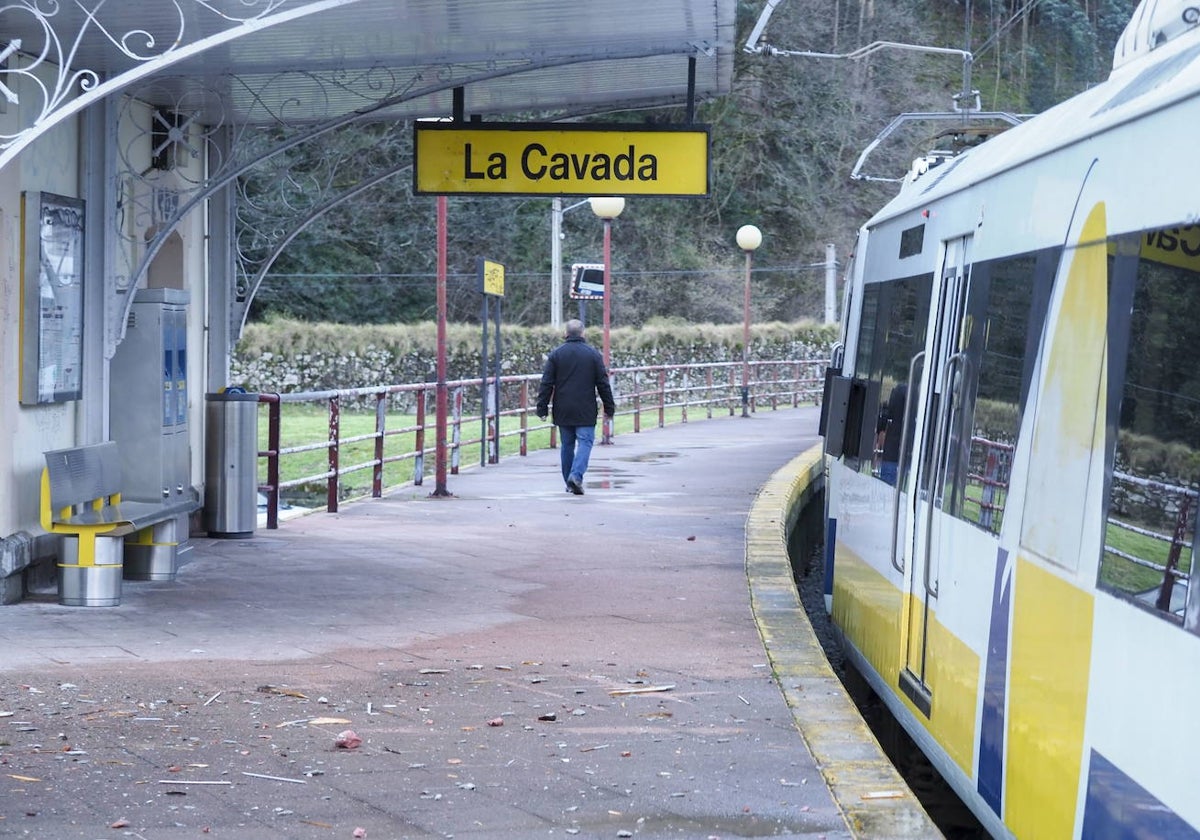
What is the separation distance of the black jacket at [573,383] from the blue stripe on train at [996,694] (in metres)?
11.5

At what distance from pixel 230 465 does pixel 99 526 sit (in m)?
3.09

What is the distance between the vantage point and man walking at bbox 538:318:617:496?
16562 millimetres

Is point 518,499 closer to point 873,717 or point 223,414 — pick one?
point 223,414

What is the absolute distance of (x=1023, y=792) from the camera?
466 centimetres

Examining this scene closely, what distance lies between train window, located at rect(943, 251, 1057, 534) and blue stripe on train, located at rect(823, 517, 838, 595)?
12.4 ft

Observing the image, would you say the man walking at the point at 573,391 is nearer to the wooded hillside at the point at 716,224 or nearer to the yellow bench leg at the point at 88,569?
the yellow bench leg at the point at 88,569

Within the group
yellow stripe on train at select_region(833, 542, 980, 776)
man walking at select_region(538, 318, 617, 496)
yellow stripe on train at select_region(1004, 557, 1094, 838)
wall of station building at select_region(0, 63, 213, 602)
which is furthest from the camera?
man walking at select_region(538, 318, 617, 496)

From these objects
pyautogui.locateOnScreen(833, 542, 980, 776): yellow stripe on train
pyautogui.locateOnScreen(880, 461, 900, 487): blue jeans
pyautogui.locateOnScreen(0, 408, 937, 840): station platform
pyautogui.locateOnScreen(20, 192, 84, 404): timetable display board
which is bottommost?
pyautogui.locateOnScreen(0, 408, 937, 840): station platform

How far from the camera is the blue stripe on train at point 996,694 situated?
4965mm

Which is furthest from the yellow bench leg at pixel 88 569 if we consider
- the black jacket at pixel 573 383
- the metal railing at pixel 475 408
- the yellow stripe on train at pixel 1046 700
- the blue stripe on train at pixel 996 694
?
the black jacket at pixel 573 383

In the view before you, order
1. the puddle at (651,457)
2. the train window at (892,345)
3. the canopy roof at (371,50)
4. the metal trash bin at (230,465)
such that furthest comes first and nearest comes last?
the puddle at (651,457)
the metal trash bin at (230,465)
the canopy roof at (371,50)
the train window at (892,345)

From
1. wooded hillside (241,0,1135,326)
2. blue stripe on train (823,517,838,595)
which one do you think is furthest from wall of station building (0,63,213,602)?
wooded hillside (241,0,1135,326)

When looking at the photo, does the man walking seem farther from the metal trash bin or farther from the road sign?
the road sign

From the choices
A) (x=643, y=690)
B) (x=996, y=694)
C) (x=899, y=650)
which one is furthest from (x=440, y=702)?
(x=996, y=694)
